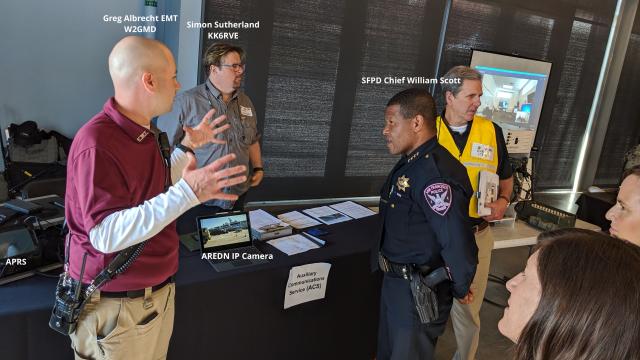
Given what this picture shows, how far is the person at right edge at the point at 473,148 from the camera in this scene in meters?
2.40

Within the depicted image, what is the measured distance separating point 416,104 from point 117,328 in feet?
4.26

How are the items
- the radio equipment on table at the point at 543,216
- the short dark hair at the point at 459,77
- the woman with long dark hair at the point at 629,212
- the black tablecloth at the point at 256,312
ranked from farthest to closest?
1. the radio equipment on table at the point at 543,216
2. the short dark hair at the point at 459,77
3. the black tablecloth at the point at 256,312
4. the woman with long dark hair at the point at 629,212

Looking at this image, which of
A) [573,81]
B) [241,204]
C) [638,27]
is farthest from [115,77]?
[638,27]

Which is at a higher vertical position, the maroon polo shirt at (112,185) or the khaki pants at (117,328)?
the maroon polo shirt at (112,185)

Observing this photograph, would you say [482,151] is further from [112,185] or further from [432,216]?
[112,185]

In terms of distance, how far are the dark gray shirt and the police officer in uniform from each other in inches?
43.0

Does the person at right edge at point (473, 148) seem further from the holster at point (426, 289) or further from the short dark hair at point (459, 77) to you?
the holster at point (426, 289)

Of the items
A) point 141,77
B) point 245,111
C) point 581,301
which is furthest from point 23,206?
point 581,301

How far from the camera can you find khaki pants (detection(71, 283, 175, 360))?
1.34 meters

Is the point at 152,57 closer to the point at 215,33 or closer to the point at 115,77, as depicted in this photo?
the point at 115,77

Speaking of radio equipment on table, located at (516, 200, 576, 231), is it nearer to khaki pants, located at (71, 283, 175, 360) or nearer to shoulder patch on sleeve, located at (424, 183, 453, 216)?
shoulder patch on sleeve, located at (424, 183, 453, 216)

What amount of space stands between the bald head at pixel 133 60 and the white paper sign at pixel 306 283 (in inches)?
41.8

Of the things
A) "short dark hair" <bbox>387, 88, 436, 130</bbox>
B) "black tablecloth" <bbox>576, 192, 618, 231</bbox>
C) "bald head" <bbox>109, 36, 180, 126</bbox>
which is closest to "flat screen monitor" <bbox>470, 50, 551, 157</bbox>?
"black tablecloth" <bbox>576, 192, 618, 231</bbox>

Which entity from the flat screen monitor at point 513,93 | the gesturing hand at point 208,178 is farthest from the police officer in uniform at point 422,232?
the flat screen monitor at point 513,93
